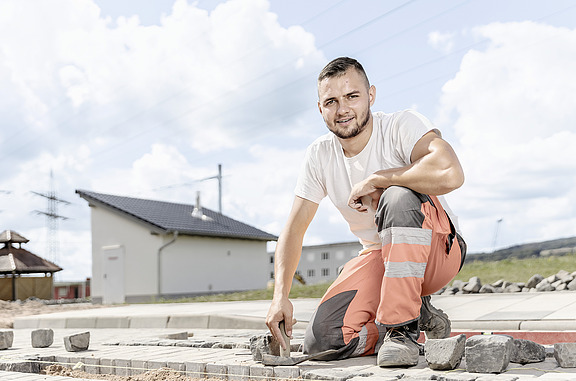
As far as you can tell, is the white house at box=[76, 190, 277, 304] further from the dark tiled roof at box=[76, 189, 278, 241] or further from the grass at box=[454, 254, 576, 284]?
the grass at box=[454, 254, 576, 284]

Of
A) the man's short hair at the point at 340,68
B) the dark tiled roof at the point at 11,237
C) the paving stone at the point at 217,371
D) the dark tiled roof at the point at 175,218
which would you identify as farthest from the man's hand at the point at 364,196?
the dark tiled roof at the point at 11,237

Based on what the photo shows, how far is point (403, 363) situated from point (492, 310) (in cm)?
376

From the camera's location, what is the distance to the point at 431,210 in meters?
2.96

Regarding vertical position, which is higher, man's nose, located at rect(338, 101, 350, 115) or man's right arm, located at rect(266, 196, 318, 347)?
man's nose, located at rect(338, 101, 350, 115)

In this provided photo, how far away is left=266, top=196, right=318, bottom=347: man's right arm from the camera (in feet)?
9.94

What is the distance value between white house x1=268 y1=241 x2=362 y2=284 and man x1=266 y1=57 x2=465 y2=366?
33.1 metres

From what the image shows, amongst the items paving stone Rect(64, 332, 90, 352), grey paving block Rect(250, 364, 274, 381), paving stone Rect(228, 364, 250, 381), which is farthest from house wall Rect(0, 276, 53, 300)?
grey paving block Rect(250, 364, 274, 381)

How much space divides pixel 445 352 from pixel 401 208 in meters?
0.73

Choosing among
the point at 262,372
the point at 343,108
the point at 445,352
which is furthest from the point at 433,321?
the point at 343,108

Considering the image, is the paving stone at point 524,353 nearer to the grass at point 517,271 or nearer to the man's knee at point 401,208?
the man's knee at point 401,208

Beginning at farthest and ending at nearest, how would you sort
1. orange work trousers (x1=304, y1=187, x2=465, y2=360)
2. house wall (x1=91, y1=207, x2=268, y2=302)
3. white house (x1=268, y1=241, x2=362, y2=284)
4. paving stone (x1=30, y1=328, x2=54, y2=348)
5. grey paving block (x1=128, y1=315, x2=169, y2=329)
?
white house (x1=268, y1=241, x2=362, y2=284)
house wall (x1=91, y1=207, x2=268, y2=302)
grey paving block (x1=128, y1=315, x2=169, y2=329)
paving stone (x1=30, y1=328, x2=54, y2=348)
orange work trousers (x1=304, y1=187, x2=465, y2=360)

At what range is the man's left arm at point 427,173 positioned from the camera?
2.86 m

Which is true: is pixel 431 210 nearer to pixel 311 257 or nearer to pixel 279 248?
pixel 279 248

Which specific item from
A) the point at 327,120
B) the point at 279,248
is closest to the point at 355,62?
the point at 327,120
